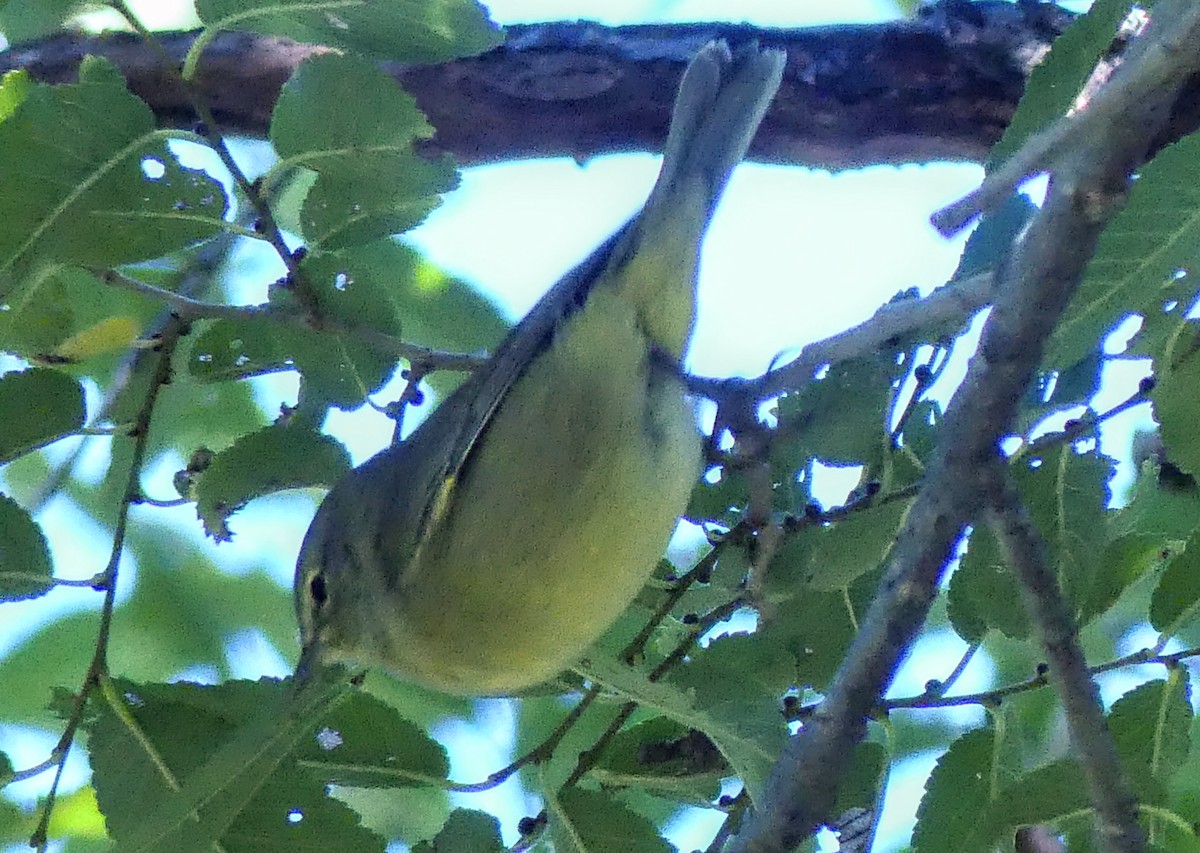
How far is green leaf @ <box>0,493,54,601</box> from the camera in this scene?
2174 mm

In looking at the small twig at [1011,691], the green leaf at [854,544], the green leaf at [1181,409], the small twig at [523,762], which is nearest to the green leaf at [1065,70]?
the green leaf at [1181,409]

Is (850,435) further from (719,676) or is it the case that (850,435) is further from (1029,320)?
(1029,320)

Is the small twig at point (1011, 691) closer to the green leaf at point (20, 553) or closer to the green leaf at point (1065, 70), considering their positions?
the green leaf at point (1065, 70)

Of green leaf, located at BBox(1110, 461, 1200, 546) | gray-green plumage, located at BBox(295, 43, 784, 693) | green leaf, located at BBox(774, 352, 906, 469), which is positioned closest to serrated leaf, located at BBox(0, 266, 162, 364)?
gray-green plumage, located at BBox(295, 43, 784, 693)

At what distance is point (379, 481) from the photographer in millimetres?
2578

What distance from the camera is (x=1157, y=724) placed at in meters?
1.95

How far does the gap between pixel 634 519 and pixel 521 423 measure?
0.26 m

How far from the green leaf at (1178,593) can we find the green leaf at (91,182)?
4.66 ft

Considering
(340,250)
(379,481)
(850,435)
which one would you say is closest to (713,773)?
(850,435)

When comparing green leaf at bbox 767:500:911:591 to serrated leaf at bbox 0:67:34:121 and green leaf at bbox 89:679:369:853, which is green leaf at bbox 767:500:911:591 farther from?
serrated leaf at bbox 0:67:34:121

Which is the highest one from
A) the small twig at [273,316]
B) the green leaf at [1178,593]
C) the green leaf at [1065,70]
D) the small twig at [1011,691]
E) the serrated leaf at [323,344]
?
the serrated leaf at [323,344]

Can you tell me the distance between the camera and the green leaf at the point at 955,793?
6.42 ft

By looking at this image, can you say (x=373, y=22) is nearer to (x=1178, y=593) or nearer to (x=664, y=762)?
(x=664, y=762)

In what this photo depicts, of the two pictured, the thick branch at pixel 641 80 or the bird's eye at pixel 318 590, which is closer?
the bird's eye at pixel 318 590
